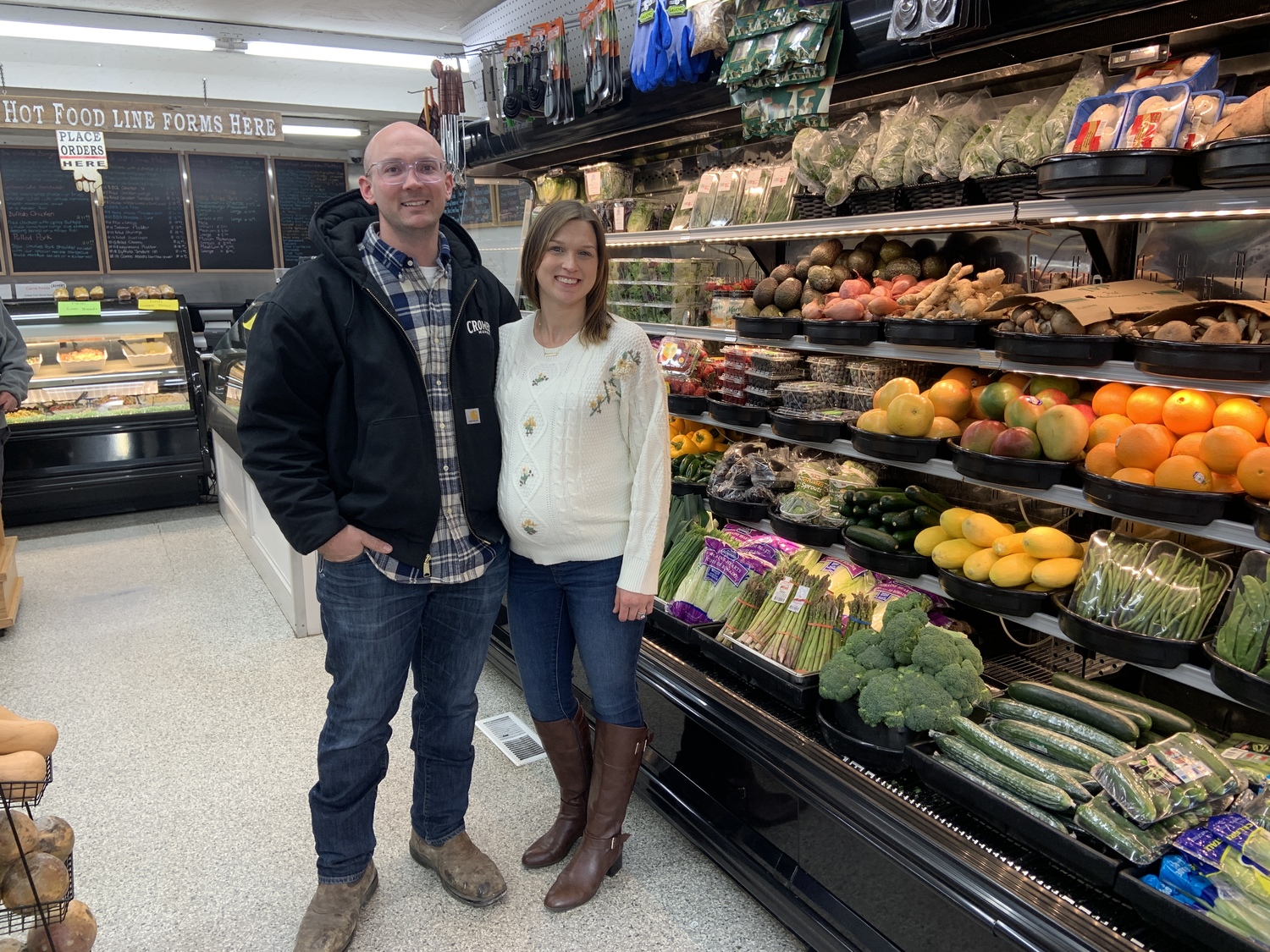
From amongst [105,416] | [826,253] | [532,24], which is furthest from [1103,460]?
[105,416]

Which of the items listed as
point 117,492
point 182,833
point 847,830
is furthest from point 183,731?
point 117,492

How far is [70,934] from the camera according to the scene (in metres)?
1.52

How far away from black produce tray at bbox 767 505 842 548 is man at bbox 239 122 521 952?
905mm

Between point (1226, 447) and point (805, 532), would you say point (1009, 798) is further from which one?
point (805, 532)

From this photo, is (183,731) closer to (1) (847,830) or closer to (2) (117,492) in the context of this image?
(1) (847,830)

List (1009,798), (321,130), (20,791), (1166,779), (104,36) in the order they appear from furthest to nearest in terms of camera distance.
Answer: (321,130)
(104,36)
(1009,798)
(1166,779)
(20,791)

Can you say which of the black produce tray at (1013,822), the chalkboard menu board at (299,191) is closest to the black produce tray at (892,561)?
the black produce tray at (1013,822)

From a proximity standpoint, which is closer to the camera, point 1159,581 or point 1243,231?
point 1159,581

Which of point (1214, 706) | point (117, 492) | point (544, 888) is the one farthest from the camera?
point (117, 492)

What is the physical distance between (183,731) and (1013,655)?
2.96 m

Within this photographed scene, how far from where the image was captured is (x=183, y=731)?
11.1 ft

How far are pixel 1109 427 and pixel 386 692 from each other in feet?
5.96

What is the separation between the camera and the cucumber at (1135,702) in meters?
2.08

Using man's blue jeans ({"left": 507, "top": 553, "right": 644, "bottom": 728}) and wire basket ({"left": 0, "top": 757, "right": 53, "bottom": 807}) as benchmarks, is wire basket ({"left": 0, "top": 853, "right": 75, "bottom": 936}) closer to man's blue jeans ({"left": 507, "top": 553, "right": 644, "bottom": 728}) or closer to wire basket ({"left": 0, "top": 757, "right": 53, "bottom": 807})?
wire basket ({"left": 0, "top": 757, "right": 53, "bottom": 807})
